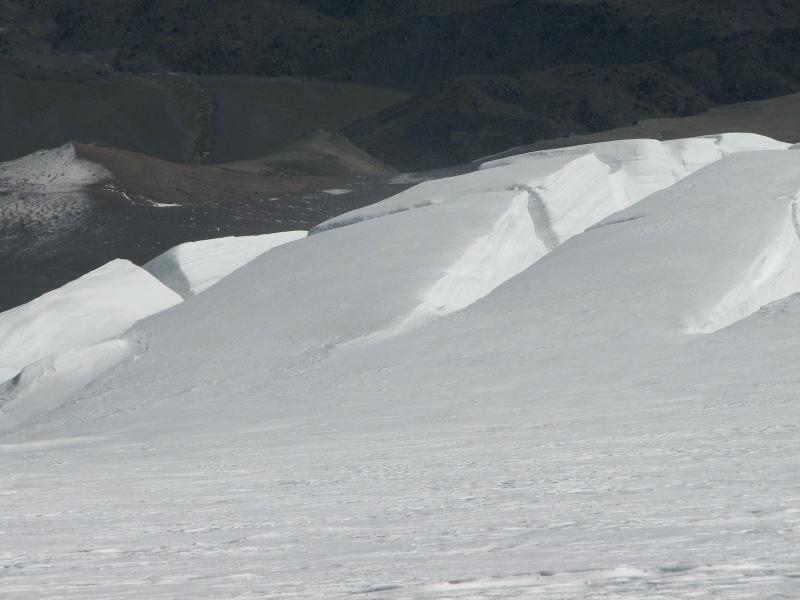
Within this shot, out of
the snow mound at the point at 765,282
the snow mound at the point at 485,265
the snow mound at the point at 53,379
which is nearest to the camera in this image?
the snow mound at the point at 765,282

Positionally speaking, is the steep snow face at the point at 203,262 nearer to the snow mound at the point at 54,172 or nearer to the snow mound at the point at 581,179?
the snow mound at the point at 581,179

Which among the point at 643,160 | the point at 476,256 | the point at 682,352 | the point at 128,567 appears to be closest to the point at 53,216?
the point at 643,160

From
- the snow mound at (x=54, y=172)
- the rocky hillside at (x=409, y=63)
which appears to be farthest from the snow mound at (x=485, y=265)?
the rocky hillside at (x=409, y=63)

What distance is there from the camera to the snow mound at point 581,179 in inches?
541

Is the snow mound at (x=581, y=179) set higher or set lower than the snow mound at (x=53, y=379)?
higher

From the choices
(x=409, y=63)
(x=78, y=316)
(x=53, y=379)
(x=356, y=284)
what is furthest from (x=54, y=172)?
(x=409, y=63)

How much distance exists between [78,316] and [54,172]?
1268cm

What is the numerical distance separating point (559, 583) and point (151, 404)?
308 inches

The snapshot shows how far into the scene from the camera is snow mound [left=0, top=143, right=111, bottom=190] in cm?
2522

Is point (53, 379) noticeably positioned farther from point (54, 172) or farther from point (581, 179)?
point (54, 172)

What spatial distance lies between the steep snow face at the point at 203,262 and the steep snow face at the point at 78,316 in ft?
1.39

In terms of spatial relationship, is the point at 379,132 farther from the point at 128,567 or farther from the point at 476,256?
the point at 128,567

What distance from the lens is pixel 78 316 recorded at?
13.6 m

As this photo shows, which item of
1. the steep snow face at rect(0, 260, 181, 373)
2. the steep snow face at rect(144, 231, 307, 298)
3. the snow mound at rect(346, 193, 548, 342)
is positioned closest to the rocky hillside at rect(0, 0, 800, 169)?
the steep snow face at rect(144, 231, 307, 298)
